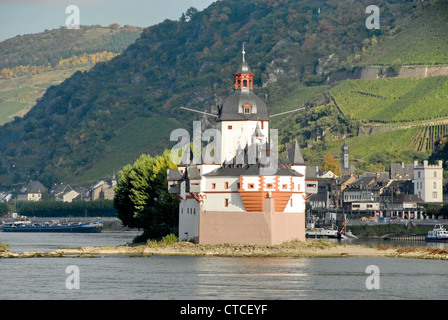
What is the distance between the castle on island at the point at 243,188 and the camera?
95938 mm

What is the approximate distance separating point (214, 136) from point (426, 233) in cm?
5357

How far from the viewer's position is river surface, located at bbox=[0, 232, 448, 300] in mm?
68438

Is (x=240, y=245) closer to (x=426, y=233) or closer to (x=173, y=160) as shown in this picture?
(x=173, y=160)

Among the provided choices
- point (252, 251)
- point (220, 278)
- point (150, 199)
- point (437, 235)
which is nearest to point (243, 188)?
point (252, 251)

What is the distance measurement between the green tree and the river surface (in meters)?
14.8

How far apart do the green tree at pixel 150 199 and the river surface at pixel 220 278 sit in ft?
48.4

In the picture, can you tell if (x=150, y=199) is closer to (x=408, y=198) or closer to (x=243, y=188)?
(x=243, y=188)

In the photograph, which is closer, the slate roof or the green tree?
the green tree

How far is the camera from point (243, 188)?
3765 inches

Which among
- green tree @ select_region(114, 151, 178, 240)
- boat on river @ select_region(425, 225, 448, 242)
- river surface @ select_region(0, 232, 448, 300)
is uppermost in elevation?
green tree @ select_region(114, 151, 178, 240)

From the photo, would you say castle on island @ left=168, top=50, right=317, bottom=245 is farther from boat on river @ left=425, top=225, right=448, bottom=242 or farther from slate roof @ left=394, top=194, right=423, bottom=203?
slate roof @ left=394, top=194, right=423, bottom=203

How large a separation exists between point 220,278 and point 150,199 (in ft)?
123

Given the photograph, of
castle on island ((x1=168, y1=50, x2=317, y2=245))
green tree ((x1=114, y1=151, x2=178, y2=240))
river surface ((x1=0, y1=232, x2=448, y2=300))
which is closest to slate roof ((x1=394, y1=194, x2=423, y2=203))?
green tree ((x1=114, y1=151, x2=178, y2=240))
